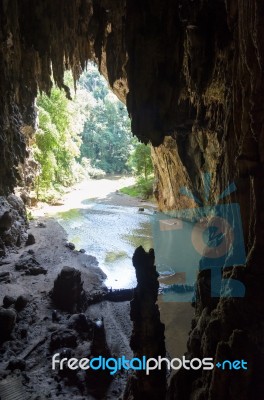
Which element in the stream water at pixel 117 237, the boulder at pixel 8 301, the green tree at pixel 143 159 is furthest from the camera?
the green tree at pixel 143 159

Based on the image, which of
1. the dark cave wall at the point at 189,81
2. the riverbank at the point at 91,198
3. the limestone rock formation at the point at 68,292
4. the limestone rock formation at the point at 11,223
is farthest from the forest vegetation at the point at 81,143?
the limestone rock formation at the point at 68,292

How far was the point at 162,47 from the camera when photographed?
6453 mm

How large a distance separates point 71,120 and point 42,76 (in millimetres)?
16216

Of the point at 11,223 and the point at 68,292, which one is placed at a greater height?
the point at 11,223

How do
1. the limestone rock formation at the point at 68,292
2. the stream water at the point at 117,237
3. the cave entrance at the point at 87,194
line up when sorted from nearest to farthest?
the stream water at the point at 117,237
the limestone rock formation at the point at 68,292
the cave entrance at the point at 87,194

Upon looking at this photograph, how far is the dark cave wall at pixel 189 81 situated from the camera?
359 cm

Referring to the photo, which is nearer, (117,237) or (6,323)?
(6,323)

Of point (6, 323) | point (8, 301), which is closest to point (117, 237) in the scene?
point (8, 301)

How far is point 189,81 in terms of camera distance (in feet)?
23.4

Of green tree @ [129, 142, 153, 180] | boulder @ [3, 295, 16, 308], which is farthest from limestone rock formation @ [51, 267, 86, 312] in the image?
green tree @ [129, 142, 153, 180]

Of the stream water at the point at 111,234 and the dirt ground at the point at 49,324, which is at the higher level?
the dirt ground at the point at 49,324

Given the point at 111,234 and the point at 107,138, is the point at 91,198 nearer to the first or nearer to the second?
the point at 111,234

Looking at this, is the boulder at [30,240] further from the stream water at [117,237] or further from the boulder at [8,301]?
the boulder at [8,301]

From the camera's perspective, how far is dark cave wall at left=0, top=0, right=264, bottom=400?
3593 mm
